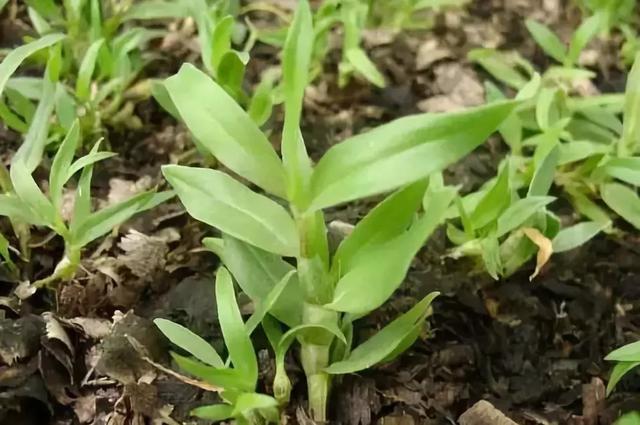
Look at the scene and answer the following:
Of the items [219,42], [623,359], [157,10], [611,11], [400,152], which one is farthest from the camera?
[611,11]

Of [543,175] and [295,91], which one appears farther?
[543,175]

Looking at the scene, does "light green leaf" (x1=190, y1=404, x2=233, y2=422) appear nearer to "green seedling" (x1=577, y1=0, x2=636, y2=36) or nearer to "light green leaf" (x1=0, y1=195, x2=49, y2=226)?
"light green leaf" (x1=0, y1=195, x2=49, y2=226)

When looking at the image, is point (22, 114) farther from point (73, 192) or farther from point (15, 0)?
point (15, 0)

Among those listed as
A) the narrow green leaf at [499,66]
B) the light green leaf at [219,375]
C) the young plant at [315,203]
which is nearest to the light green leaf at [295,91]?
the young plant at [315,203]

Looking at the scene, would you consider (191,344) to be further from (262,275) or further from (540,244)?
(540,244)

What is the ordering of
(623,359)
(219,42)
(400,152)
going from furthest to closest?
(219,42) → (623,359) → (400,152)

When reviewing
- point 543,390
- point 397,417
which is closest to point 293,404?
point 397,417

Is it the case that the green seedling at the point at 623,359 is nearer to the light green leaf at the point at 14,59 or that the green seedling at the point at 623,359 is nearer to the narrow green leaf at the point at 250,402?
the narrow green leaf at the point at 250,402

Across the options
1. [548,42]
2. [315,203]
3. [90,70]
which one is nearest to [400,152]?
[315,203]
